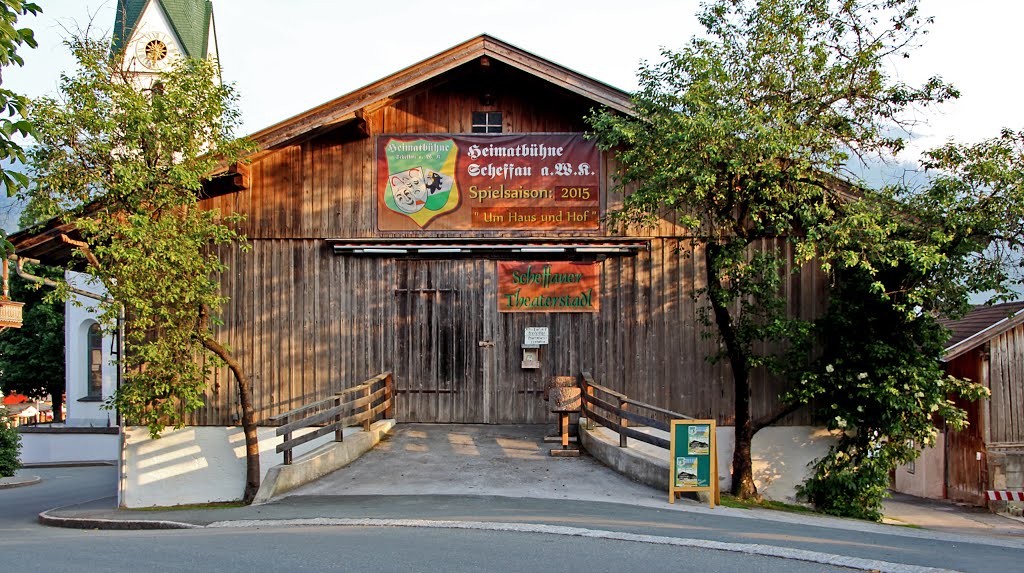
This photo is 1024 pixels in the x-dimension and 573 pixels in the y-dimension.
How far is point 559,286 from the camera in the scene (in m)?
14.8

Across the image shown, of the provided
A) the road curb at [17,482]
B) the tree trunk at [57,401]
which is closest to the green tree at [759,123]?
the road curb at [17,482]

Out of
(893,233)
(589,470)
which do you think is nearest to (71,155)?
(589,470)

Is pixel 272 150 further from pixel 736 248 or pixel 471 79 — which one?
pixel 736 248

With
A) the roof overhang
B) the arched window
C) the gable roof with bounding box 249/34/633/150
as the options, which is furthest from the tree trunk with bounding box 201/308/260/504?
the arched window

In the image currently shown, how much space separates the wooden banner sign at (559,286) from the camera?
14812 millimetres

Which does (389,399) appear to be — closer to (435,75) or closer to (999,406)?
(435,75)

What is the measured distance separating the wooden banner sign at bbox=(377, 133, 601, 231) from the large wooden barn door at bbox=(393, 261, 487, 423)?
0.87m

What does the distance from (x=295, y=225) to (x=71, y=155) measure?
3.67 metres

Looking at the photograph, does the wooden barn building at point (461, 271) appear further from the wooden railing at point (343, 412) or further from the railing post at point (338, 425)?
the railing post at point (338, 425)

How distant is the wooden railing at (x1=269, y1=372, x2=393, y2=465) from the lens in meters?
12.1

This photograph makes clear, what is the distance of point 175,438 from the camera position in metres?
14.3

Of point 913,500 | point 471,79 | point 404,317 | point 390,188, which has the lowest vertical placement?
point 913,500

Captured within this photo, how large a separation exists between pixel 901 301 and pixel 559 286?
5.47 meters

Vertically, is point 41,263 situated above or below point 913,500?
above
